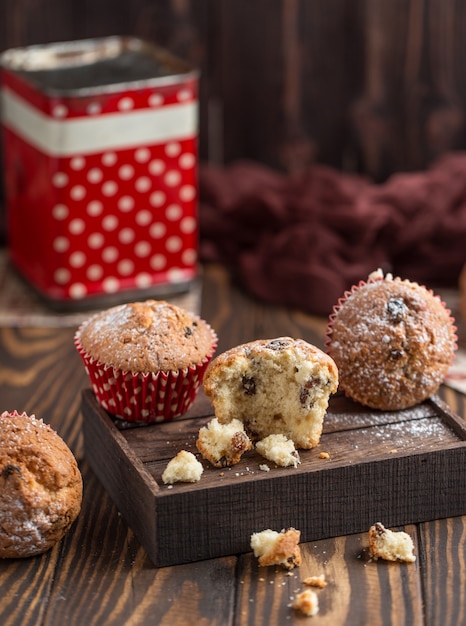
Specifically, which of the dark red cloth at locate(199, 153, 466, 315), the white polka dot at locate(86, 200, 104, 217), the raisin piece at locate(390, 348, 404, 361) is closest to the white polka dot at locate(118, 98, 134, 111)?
the white polka dot at locate(86, 200, 104, 217)

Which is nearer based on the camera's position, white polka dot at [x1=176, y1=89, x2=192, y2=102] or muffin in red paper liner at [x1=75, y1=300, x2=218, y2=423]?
muffin in red paper liner at [x1=75, y1=300, x2=218, y2=423]

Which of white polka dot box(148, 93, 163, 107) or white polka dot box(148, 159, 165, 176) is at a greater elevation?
white polka dot box(148, 93, 163, 107)

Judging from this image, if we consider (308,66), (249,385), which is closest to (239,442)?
(249,385)

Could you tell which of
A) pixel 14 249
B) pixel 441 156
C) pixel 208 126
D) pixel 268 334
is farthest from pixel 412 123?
pixel 14 249

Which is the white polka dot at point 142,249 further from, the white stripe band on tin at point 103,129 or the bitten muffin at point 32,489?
the bitten muffin at point 32,489

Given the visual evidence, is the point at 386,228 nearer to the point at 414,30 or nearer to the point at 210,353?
the point at 414,30

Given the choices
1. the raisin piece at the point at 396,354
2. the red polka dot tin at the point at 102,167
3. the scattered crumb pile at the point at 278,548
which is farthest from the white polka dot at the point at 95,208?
the scattered crumb pile at the point at 278,548

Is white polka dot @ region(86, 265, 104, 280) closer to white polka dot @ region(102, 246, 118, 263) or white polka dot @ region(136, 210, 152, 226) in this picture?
white polka dot @ region(102, 246, 118, 263)
